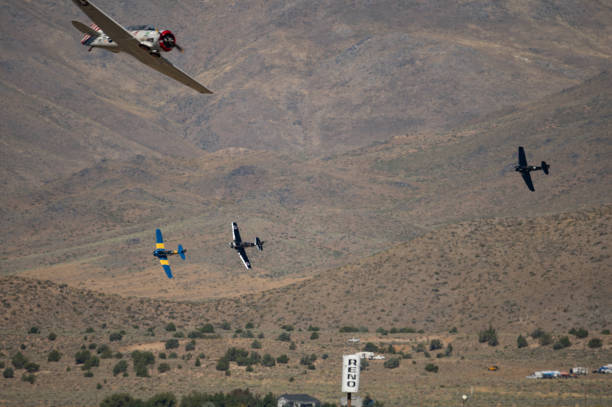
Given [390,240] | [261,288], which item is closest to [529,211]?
[390,240]

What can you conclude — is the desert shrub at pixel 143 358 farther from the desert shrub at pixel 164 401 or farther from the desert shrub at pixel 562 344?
the desert shrub at pixel 562 344

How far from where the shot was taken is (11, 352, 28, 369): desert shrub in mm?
83938

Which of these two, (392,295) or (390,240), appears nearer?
(392,295)

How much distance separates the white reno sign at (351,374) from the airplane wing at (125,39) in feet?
51.1

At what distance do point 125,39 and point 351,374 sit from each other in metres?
19.5

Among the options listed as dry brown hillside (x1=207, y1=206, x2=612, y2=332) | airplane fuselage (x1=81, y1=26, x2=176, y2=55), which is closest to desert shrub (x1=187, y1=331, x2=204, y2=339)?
dry brown hillside (x1=207, y1=206, x2=612, y2=332)

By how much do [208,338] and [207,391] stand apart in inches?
814

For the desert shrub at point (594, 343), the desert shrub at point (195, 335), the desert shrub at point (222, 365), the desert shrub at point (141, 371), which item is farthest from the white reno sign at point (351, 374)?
the desert shrub at point (195, 335)

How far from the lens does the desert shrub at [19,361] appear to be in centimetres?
8394

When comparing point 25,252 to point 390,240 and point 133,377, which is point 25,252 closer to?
point 390,240

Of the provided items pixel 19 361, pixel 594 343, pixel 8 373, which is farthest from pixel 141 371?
pixel 594 343

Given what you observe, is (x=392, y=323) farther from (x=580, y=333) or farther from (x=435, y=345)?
(x=580, y=333)

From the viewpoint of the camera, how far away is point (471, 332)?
103 meters

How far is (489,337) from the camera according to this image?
94.6m
